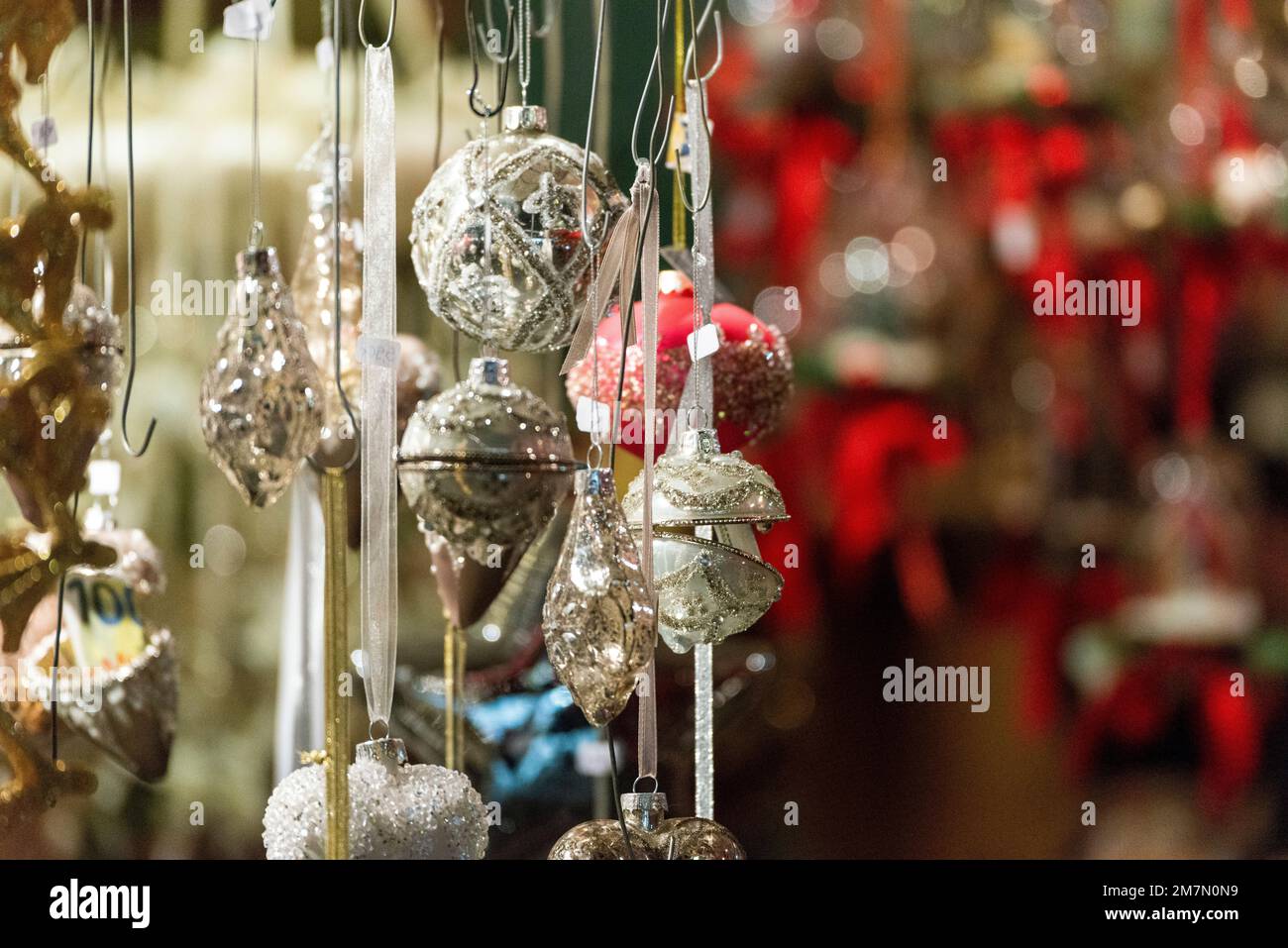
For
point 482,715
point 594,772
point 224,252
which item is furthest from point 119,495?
point 594,772

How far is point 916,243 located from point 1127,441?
313 mm

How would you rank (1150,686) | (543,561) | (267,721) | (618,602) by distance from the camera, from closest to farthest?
(618,602) → (543,561) → (267,721) → (1150,686)

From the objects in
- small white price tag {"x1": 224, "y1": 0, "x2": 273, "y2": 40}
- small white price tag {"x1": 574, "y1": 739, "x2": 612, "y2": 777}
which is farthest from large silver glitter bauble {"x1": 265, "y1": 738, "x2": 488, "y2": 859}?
small white price tag {"x1": 574, "y1": 739, "x2": 612, "y2": 777}

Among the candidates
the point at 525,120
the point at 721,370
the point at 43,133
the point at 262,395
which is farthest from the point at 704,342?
the point at 43,133

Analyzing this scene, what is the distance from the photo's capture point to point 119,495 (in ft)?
5.20

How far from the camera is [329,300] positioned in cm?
90

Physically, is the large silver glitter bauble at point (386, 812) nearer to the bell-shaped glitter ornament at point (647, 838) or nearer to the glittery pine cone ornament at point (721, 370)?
the bell-shaped glitter ornament at point (647, 838)

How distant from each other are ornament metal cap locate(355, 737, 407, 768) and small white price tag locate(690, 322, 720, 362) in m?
0.27

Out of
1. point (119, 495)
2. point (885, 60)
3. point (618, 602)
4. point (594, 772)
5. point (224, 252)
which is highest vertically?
point (885, 60)

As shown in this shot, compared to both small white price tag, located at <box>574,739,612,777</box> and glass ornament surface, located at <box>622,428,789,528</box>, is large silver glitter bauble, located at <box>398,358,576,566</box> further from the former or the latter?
small white price tag, located at <box>574,739,612,777</box>

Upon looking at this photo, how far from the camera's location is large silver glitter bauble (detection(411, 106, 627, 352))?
76 cm

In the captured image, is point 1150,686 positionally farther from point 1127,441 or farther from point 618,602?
point 618,602

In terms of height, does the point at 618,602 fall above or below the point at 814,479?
below

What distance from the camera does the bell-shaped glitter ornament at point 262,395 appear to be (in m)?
0.71
